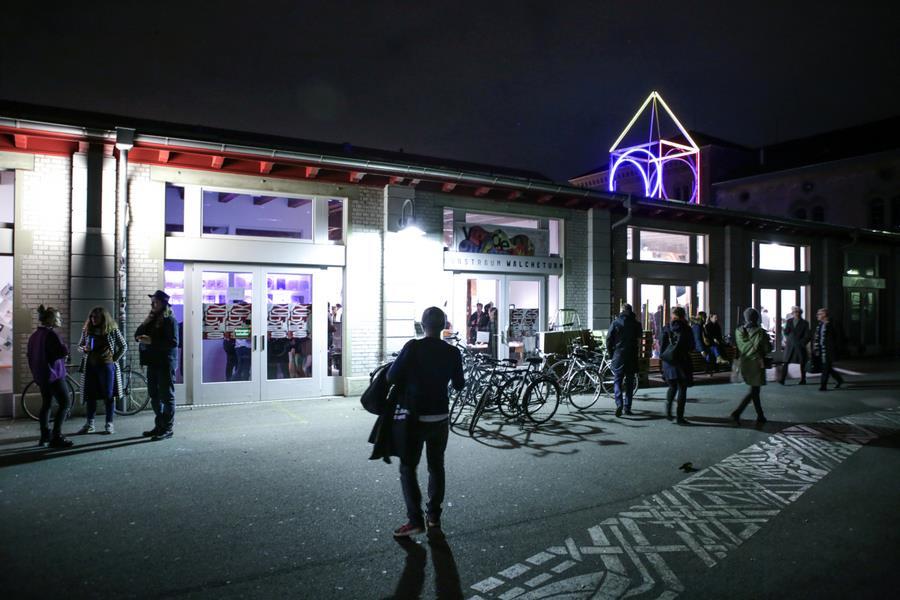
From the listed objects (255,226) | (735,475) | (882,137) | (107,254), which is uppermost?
(882,137)

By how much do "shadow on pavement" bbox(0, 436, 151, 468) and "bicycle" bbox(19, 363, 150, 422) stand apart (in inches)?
51.3

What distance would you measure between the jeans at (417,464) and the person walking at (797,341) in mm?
12315

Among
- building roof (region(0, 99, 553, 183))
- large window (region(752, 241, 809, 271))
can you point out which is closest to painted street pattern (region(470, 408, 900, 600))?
building roof (region(0, 99, 553, 183))

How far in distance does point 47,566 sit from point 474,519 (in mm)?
3178

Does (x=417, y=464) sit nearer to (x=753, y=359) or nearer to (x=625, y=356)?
(x=625, y=356)

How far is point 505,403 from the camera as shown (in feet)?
31.1

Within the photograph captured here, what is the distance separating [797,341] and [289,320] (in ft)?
38.9

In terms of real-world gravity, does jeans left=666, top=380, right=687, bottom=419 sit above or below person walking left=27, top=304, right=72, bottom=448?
below

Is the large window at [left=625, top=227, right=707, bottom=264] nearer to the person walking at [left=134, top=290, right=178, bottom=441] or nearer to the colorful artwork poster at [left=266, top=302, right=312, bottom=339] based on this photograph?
the colorful artwork poster at [left=266, top=302, right=312, bottom=339]

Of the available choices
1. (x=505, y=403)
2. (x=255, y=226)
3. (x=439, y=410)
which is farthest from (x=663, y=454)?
(x=255, y=226)

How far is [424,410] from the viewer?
469 centimetres

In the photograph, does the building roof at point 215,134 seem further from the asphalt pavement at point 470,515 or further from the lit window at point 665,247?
the asphalt pavement at point 470,515

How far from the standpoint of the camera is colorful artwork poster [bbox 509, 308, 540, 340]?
555 inches

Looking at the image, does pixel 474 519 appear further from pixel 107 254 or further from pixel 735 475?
pixel 107 254
